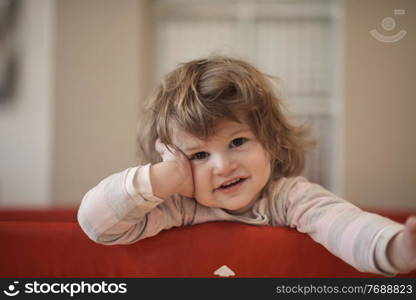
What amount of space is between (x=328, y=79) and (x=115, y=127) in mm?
904

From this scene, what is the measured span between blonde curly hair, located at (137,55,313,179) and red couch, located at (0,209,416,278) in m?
0.13

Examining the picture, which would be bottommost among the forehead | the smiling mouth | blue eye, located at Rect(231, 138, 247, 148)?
the smiling mouth

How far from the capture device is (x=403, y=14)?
1.75 ft

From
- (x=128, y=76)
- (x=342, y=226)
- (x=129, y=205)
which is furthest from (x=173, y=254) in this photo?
(x=128, y=76)

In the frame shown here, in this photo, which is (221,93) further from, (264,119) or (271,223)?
(271,223)

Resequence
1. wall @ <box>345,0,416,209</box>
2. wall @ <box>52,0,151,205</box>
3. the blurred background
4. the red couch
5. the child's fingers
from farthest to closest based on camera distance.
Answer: wall @ <box>52,0,151,205</box> < the blurred background < wall @ <box>345,0,416,209</box> < the red couch < the child's fingers

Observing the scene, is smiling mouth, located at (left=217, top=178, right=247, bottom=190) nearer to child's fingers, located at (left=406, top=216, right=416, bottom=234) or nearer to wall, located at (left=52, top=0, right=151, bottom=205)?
child's fingers, located at (left=406, top=216, right=416, bottom=234)

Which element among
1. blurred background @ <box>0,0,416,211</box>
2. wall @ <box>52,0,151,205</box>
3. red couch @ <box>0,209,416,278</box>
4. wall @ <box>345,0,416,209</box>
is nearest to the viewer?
red couch @ <box>0,209,416,278</box>

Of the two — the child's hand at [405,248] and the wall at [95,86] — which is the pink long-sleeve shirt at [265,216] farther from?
the wall at [95,86]

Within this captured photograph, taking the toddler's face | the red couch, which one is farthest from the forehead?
the red couch

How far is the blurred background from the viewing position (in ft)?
4.70

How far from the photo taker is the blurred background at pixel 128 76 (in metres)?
1.43

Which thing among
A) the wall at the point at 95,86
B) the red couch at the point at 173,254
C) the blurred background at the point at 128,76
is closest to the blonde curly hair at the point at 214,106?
the red couch at the point at 173,254

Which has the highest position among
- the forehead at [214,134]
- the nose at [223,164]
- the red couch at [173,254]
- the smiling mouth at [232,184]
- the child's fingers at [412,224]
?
the forehead at [214,134]
